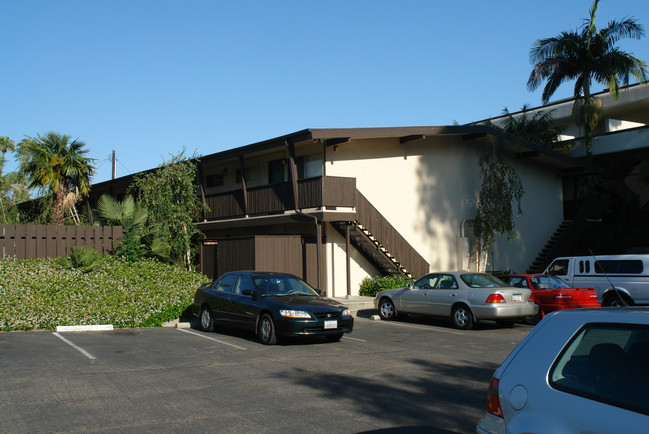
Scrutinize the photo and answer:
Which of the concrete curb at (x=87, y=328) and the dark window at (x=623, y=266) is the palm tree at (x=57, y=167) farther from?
the dark window at (x=623, y=266)

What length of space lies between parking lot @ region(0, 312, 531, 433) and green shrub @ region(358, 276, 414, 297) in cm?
755

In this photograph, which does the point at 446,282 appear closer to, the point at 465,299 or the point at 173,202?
the point at 465,299

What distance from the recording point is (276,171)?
24.8m

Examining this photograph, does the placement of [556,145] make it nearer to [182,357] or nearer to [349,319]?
[349,319]

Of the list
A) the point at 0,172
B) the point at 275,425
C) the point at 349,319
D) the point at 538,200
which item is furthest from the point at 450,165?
the point at 0,172

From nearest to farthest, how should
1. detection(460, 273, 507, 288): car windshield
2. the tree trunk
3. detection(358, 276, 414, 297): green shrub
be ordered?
detection(460, 273, 507, 288): car windshield < detection(358, 276, 414, 297): green shrub < the tree trunk

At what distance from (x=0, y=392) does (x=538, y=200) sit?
2589cm

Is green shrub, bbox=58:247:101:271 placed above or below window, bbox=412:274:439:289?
above

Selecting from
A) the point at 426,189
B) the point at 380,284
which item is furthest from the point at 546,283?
the point at 426,189

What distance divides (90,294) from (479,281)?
33.2 feet

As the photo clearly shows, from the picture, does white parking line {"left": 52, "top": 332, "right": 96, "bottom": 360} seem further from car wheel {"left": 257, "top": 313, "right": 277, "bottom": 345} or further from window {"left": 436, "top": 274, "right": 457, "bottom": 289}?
window {"left": 436, "top": 274, "right": 457, "bottom": 289}

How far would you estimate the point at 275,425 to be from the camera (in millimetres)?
6195

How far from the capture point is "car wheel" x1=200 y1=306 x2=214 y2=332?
45.9ft

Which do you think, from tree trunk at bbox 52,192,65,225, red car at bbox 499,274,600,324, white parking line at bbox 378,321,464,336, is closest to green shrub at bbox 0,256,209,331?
white parking line at bbox 378,321,464,336
